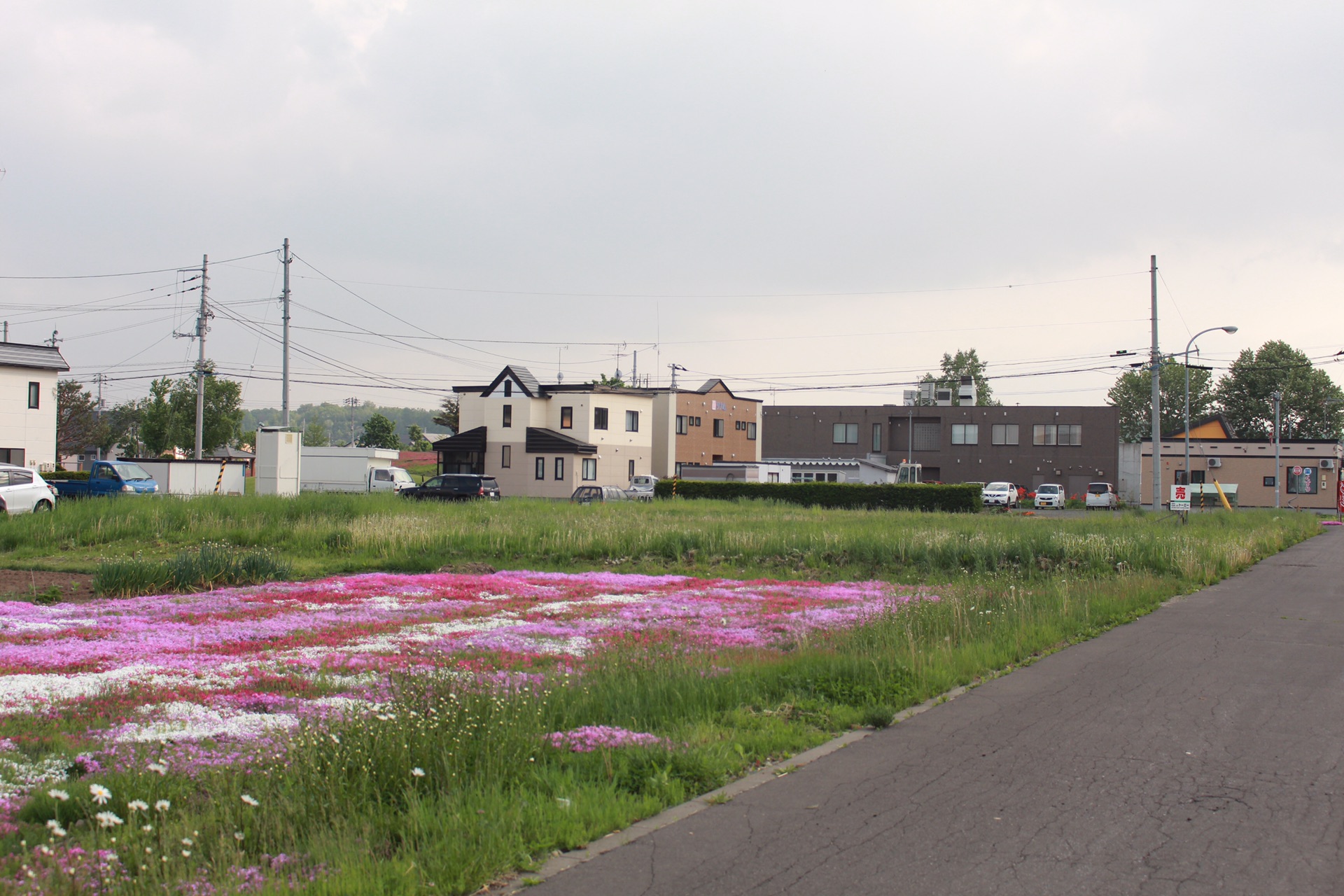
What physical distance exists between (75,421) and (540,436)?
42.7 meters

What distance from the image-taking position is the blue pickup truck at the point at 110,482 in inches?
1458

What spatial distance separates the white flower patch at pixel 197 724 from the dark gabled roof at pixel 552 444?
5477 cm

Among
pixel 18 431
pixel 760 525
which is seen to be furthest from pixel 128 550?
pixel 18 431

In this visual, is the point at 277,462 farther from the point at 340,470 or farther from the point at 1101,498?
the point at 1101,498

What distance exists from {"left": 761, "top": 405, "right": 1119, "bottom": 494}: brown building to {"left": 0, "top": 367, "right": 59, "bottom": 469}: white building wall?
51.0m

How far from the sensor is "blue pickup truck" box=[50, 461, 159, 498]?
1458 inches

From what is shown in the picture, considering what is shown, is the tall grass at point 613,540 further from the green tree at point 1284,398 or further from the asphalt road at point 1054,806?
the green tree at point 1284,398

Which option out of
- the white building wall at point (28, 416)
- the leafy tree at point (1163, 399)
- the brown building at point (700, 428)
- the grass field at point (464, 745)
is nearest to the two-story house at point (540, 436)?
the brown building at point (700, 428)


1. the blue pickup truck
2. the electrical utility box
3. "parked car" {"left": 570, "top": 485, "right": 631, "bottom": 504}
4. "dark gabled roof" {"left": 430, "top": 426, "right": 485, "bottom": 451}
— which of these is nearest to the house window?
"parked car" {"left": 570, "top": 485, "right": 631, "bottom": 504}

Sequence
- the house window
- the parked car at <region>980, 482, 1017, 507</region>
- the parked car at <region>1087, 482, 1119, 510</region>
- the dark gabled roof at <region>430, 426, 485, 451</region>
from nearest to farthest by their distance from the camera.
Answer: the parked car at <region>980, 482, 1017, 507</region> < the parked car at <region>1087, 482, 1119, 510</region> < the dark gabled roof at <region>430, 426, 485, 451</region> < the house window

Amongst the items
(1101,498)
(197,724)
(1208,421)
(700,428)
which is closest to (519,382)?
(700,428)

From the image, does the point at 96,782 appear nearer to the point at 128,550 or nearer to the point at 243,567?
the point at 243,567

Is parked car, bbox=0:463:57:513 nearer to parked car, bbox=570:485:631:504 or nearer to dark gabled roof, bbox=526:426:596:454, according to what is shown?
parked car, bbox=570:485:631:504

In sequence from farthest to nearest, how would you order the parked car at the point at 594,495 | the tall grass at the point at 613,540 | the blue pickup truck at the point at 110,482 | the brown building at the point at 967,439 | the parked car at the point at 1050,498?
the brown building at the point at 967,439
the parked car at the point at 1050,498
the parked car at the point at 594,495
the blue pickup truck at the point at 110,482
the tall grass at the point at 613,540
